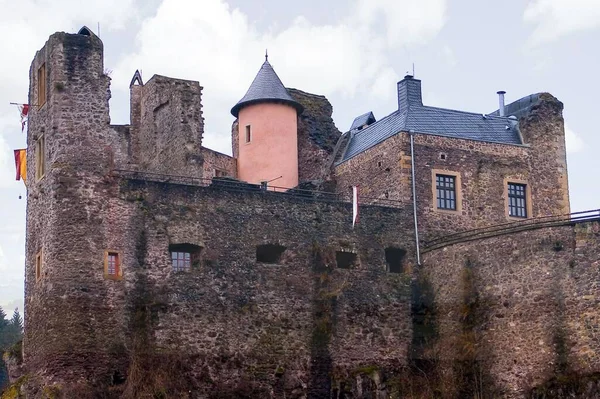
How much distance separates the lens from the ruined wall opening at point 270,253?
133ft

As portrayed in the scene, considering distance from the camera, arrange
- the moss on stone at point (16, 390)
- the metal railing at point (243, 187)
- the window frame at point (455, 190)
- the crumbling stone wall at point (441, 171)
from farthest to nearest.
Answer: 1. the window frame at point (455, 190)
2. the crumbling stone wall at point (441, 171)
3. the metal railing at point (243, 187)
4. the moss on stone at point (16, 390)

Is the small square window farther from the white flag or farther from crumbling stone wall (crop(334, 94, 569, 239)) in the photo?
crumbling stone wall (crop(334, 94, 569, 239))

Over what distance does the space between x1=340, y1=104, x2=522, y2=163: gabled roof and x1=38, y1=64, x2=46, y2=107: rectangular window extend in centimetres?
1180

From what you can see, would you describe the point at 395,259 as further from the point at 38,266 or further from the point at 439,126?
A: the point at 38,266

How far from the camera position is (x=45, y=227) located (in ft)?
126

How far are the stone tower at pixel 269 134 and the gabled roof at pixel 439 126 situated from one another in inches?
84.2

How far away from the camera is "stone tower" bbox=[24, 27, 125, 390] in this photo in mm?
36781

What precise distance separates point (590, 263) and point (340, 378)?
8.43m

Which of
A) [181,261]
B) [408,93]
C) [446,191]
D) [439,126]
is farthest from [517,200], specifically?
[181,261]

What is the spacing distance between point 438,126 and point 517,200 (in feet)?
12.5

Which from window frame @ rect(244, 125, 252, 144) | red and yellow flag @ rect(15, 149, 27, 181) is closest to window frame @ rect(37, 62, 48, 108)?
red and yellow flag @ rect(15, 149, 27, 181)

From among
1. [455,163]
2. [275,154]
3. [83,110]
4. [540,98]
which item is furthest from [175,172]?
[540,98]

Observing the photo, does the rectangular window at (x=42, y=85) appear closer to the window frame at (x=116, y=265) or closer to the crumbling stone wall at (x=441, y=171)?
the window frame at (x=116, y=265)

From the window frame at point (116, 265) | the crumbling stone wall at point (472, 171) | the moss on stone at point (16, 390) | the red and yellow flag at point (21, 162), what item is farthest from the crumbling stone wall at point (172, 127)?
the moss on stone at point (16, 390)
